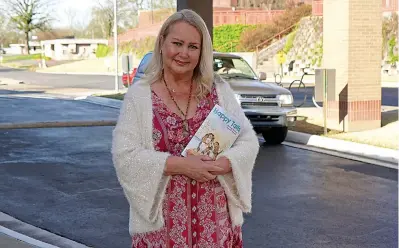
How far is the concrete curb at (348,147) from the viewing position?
37.1ft

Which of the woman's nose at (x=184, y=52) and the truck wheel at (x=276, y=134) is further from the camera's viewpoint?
the truck wheel at (x=276, y=134)

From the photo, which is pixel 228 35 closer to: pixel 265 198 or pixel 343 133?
pixel 343 133

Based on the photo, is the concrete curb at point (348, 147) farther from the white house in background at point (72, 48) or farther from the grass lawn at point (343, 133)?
the white house in background at point (72, 48)

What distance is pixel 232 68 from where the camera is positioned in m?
14.0

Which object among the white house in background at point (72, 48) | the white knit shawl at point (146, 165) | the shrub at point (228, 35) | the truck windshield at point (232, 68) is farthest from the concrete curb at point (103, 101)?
the white house in background at point (72, 48)

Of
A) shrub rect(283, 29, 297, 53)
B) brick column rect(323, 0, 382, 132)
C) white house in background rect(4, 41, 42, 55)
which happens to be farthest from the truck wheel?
white house in background rect(4, 41, 42, 55)

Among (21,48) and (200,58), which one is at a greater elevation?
(21,48)

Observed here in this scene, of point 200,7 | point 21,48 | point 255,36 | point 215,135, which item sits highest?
point 21,48

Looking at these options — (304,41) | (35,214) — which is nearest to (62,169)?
(35,214)

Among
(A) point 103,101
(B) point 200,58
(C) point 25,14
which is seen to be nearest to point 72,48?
(C) point 25,14

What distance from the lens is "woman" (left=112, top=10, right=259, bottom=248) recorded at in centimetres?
300

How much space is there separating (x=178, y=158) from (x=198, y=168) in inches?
4.0

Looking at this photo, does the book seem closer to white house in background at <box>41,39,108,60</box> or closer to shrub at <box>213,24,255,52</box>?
shrub at <box>213,24,255,52</box>

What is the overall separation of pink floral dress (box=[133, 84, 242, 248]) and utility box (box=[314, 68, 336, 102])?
1114cm
